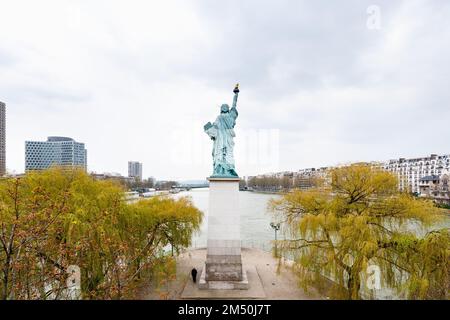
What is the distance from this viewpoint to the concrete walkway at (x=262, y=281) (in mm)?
9086

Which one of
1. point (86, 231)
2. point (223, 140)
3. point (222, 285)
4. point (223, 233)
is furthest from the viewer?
point (223, 140)

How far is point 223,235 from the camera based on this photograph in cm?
990

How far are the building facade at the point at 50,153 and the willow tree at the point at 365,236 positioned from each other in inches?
555

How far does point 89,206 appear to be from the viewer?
829 cm

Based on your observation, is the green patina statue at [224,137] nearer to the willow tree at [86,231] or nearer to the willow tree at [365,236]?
the willow tree at [365,236]

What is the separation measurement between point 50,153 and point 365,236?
2755 cm

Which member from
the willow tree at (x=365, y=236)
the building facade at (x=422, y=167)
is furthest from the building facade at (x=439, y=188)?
the willow tree at (x=365, y=236)

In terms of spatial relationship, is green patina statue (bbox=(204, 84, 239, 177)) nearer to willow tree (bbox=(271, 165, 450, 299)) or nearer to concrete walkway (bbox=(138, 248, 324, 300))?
willow tree (bbox=(271, 165, 450, 299))

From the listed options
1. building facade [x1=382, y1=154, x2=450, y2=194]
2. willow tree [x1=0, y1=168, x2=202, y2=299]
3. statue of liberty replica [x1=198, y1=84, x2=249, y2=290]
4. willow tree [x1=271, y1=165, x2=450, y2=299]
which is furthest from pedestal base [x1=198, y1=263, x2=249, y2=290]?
building facade [x1=382, y1=154, x2=450, y2=194]

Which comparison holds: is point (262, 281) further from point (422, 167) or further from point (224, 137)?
Result: point (422, 167)

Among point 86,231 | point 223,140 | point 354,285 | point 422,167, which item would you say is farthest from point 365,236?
point 422,167

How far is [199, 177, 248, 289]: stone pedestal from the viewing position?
9.83 meters

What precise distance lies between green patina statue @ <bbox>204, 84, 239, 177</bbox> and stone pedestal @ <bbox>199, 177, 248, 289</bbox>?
0.53 meters
